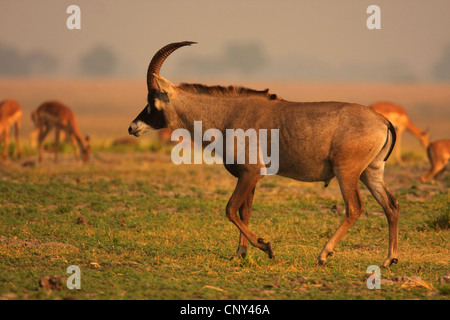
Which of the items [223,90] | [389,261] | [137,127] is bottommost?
[389,261]

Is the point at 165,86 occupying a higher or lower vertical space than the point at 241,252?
higher

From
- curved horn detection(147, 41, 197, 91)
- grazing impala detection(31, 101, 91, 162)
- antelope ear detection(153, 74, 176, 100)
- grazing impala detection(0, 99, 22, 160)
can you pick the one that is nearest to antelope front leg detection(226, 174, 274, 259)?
antelope ear detection(153, 74, 176, 100)

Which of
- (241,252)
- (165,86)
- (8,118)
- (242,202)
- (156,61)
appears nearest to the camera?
(242,202)

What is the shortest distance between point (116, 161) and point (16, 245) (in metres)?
11.4

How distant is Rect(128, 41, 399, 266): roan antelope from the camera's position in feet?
28.8

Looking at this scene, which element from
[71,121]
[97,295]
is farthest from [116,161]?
[97,295]

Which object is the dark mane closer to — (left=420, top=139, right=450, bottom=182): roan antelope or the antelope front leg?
the antelope front leg

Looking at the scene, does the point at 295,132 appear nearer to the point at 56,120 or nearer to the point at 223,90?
the point at 223,90

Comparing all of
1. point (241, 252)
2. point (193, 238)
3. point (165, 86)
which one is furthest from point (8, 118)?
point (241, 252)

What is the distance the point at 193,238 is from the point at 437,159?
28.3 ft

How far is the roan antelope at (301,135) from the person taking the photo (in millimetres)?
8766

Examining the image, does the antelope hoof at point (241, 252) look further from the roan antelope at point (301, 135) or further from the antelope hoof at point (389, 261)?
the antelope hoof at point (389, 261)

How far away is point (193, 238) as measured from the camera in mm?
10602

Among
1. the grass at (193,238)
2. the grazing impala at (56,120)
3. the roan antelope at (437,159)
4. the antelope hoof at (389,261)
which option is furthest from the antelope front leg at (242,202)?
the grazing impala at (56,120)
